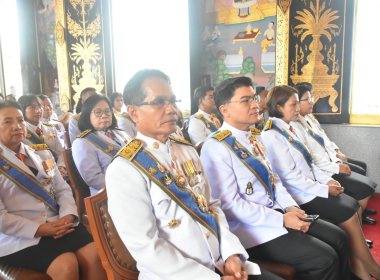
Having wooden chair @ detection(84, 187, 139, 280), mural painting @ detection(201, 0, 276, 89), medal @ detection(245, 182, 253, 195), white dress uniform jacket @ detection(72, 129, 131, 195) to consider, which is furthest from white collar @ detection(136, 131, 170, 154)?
mural painting @ detection(201, 0, 276, 89)

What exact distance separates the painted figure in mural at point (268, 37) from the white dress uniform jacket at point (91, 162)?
9.91 ft

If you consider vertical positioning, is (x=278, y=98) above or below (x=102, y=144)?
above

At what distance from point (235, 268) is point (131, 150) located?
22.6 inches

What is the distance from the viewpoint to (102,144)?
7.58 feet

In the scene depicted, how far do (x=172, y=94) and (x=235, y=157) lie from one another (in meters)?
0.55

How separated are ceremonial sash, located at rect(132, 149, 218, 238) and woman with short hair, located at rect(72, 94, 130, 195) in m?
1.10

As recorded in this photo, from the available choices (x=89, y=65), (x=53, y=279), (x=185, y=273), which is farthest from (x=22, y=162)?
(x=89, y=65)

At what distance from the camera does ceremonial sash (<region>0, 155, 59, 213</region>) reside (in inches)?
60.3

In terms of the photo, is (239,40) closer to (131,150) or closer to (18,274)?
(131,150)

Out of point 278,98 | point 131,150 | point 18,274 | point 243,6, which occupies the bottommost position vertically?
point 18,274

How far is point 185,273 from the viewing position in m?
1.05

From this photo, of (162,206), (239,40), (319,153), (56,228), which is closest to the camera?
(162,206)

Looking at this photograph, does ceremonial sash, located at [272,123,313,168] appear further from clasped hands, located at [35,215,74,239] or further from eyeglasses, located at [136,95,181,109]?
clasped hands, located at [35,215,74,239]

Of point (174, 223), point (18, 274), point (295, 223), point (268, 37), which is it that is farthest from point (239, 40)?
point (18, 274)
